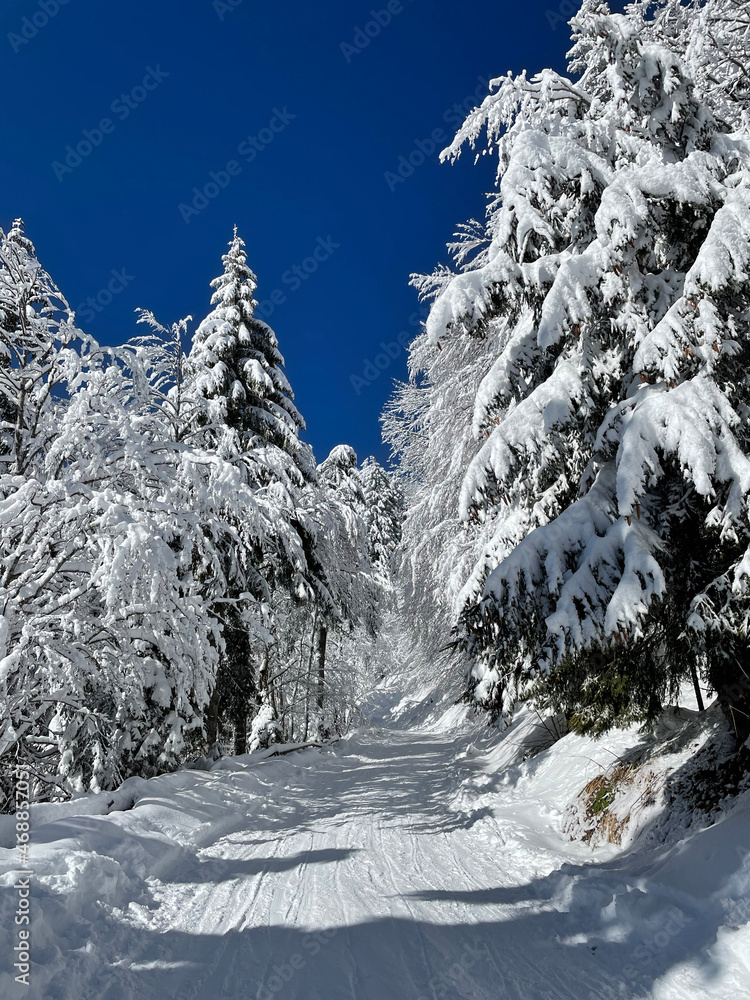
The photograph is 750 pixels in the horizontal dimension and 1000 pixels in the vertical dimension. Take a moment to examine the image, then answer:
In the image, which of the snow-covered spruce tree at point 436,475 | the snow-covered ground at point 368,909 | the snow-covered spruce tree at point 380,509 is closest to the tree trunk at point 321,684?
the snow-covered spruce tree at point 436,475

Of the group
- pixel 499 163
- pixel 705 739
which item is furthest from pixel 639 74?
pixel 705 739

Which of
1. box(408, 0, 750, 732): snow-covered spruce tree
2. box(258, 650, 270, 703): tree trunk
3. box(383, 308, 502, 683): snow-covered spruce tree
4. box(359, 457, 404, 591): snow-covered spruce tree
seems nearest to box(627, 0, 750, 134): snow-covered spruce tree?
box(408, 0, 750, 732): snow-covered spruce tree

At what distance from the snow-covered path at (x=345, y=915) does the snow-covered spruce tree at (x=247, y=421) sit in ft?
13.9

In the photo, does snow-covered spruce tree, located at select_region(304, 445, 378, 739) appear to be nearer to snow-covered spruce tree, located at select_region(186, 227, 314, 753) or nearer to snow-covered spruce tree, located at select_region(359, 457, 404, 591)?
snow-covered spruce tree, located at select_region(186, 227, 314, 753)

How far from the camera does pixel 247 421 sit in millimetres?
13242

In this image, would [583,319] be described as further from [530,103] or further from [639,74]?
[530,103]

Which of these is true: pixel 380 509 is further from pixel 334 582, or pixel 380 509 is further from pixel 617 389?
pixel 617 389

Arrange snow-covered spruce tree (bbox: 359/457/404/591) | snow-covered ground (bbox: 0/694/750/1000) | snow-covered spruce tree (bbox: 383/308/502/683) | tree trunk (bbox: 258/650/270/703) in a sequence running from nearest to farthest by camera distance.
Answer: snow-covered ground (bbox: 0/694/750/1000), snow-covered spruce tree (bbox: 383/308/502/683), tree trunk (bbox: 258/650/270/703), snow-covered spruce tree (bbox: 359/457/404/591)

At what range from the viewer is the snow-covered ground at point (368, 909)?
11.3 feet

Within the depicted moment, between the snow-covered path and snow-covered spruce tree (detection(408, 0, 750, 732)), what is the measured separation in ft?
5.34

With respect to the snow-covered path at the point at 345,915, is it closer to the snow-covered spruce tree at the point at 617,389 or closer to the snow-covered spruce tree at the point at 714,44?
the snow-covered spruce tree at the point at 617,389

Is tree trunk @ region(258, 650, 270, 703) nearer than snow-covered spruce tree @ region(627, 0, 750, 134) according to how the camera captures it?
No

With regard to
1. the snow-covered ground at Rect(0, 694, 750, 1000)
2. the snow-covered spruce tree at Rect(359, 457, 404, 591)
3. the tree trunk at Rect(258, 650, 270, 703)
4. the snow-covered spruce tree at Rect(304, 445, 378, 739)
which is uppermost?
the snow-covered spruce tree at Rect(359, 457, 404, 591)

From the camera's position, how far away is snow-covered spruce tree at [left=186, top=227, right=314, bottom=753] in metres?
11.3
